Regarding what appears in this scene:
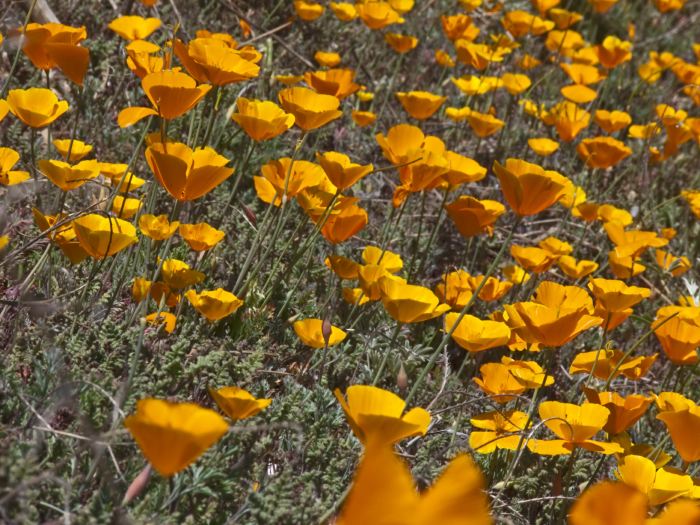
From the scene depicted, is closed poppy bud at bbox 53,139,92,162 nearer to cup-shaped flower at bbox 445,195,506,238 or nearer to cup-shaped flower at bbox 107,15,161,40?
cup-shaped flower at bbox 107,15,161,40

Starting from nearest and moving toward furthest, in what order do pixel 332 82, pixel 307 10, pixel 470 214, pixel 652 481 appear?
pixel 652 481
pixel 470 214
pixel 332 82
pixel 307 10

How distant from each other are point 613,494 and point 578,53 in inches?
151

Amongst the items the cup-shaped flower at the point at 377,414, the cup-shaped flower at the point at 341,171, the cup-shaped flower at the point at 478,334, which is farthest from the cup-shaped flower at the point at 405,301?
the cup-shaped flower at the point at 377,414

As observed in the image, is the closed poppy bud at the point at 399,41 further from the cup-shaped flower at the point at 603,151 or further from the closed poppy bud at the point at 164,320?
the closed poppy bud at the point at 164,320

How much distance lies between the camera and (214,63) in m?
2.29

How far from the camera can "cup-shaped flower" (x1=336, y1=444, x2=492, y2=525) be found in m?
0.88

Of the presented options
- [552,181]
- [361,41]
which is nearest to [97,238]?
[552,181]

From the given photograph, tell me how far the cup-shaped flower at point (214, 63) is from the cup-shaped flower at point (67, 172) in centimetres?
35

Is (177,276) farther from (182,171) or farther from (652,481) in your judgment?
(652,481)

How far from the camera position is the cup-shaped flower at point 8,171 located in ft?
7.30

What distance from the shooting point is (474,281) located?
2850 mm

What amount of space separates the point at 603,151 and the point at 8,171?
88.2 inches

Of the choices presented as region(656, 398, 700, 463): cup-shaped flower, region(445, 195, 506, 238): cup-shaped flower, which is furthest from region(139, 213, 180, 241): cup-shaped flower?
region(656, 398, 700, 463): cup-shaped flower

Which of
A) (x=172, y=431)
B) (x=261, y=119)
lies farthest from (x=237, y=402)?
(x=261, y=119)
